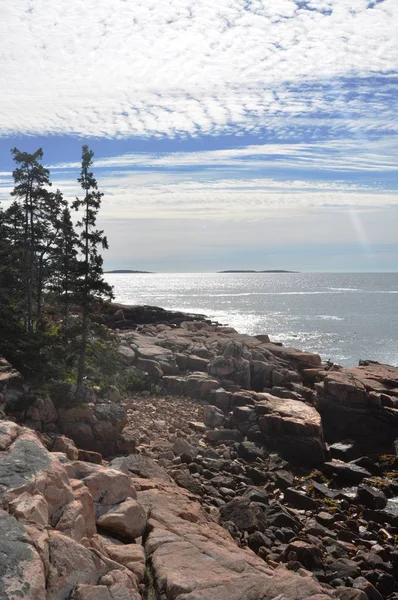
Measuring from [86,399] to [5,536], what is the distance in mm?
14877

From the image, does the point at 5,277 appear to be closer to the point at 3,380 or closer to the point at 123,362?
the point at 123,362

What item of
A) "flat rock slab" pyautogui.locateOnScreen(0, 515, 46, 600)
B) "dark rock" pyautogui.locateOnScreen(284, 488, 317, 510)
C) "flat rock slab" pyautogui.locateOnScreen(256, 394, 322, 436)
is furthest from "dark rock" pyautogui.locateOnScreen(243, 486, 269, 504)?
"flat rock slab" pyautogui.locateOnScreen(0, 515, 46, 600)

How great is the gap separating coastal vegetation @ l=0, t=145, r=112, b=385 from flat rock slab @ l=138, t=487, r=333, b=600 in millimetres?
9651

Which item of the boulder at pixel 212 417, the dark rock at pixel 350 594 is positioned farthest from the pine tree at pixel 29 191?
the dark rock at pixel 350 594

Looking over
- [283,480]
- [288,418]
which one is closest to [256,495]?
[283,480]

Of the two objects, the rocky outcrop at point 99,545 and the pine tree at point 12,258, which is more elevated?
the pine tree at point 12,258

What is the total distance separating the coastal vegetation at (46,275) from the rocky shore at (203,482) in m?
1.48

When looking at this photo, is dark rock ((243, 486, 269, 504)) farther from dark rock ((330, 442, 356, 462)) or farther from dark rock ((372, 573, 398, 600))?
dark rock ((330, 442, 356, 462))

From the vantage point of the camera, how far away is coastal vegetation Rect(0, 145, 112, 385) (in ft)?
69.9

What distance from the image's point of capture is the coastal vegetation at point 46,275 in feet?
69.9

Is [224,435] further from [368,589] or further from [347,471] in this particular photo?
[368,589]

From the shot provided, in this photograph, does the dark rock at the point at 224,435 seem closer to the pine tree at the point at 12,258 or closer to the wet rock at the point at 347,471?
the wet rock at the point at 347,471

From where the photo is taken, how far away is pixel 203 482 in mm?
19984

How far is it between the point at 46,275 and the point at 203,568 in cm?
3132
